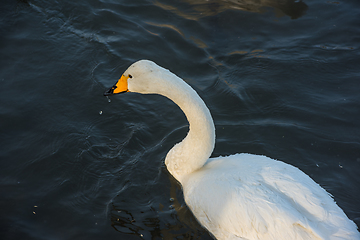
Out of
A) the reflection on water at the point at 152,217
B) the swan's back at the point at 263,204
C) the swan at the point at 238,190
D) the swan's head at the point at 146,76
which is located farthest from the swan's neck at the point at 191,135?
the reflection on water at the point at 152,217

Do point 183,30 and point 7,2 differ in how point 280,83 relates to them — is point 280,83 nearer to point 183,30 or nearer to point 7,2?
point 183,30

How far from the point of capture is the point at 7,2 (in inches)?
348

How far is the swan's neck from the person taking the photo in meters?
4.83

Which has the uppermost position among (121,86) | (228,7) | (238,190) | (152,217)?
(228,7)

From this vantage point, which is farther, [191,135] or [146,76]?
[191,135]

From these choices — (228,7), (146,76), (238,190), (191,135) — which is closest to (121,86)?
(146,76)

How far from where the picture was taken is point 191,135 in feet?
16.9

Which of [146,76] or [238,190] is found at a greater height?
[146,76]

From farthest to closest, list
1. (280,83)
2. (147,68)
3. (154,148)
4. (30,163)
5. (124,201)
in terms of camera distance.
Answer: (280,83)
(154,148)
(30,163)
(124,201)
(147,68)

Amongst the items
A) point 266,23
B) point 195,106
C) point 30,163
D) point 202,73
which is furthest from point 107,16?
point 195,106

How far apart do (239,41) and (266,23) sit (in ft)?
3.66

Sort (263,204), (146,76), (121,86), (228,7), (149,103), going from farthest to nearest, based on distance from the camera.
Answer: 1. (228,7)
2. (149,103)
3. (121,86)
4. (146,76)
5. (263,204)

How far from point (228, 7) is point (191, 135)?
17.6ft

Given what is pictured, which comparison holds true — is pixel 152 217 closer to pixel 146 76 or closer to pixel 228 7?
pixel 146 76
